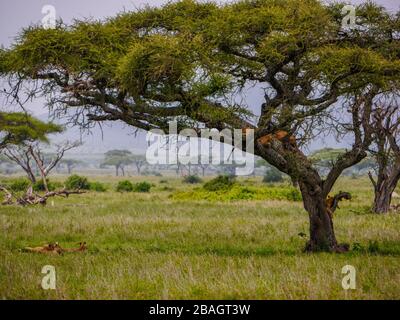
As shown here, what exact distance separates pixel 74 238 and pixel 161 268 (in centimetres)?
648

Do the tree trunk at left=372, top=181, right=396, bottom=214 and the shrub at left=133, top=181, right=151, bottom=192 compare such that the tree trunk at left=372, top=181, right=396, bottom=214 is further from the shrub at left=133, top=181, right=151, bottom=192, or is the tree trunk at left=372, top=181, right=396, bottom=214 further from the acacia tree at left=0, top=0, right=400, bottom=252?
the shrub at left=133, top=181, right=151, bottom=192

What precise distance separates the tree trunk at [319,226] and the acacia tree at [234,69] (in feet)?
0.08

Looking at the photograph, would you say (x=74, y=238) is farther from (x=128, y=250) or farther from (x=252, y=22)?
(x=252, y=22)

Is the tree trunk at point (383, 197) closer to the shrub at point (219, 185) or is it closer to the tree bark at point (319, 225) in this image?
the tree bark at point (319, 225)

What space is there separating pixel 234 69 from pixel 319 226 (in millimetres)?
4368

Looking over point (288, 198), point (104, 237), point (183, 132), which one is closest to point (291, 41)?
point (183, 132)

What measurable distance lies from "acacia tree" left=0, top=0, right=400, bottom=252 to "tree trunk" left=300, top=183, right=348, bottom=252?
0.08 feet

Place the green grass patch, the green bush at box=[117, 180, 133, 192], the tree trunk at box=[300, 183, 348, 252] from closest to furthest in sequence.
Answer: the tree trunk at box=[300, 183, 348, 252] → the green grass patch → the green bush at box=[117, 180, 133, 192]

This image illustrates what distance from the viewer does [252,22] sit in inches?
541

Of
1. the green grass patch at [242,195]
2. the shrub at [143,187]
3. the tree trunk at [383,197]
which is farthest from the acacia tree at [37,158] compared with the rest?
the tree trunk at [383,197]

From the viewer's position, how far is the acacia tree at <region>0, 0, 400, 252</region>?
13.2 meters

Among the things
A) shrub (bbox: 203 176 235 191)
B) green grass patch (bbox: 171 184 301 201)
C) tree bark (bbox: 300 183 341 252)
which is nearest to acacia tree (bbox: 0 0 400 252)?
tree bark (bbox: 300 183 341 252)

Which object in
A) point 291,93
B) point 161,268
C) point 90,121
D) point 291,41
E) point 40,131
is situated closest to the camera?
point 161,268

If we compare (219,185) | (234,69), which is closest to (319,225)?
(234,69)
